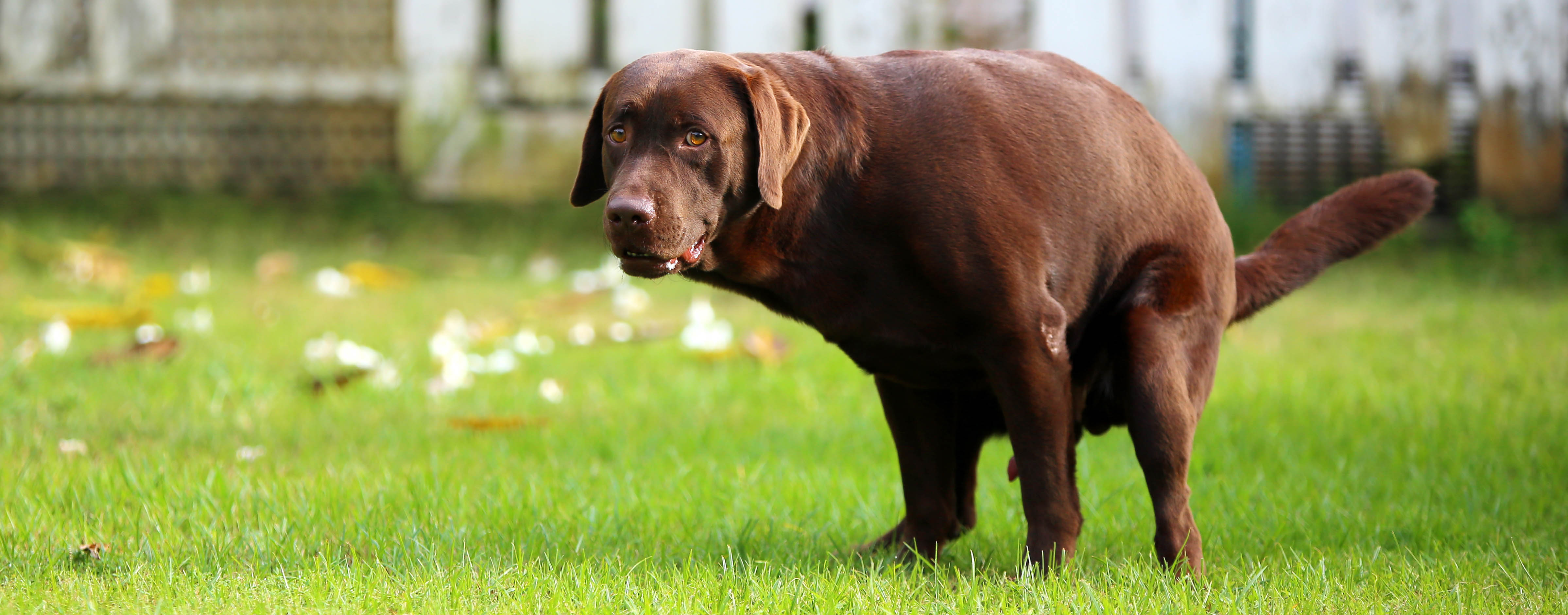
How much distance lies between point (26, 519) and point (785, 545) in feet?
5.43

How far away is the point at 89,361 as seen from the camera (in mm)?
4855

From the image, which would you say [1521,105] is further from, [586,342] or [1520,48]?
[586,342]

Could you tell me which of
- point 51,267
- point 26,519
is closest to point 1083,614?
point 26,519

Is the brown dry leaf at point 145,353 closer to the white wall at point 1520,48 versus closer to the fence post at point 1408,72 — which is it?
the fence post at point 1408,72

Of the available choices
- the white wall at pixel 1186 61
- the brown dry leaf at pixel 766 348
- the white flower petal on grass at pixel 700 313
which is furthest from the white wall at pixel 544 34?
the white wall at pixel 1186 61

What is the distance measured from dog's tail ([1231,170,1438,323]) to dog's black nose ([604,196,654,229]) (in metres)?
1.45

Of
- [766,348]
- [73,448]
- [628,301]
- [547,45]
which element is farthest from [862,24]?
[73,448]

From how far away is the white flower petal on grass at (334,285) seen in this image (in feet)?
21.9

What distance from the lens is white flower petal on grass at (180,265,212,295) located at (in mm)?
6578

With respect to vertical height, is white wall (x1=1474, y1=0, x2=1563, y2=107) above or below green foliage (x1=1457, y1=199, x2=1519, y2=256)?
above

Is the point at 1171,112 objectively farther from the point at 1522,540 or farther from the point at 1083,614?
the point at 1083,614

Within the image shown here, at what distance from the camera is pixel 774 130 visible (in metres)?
2.39

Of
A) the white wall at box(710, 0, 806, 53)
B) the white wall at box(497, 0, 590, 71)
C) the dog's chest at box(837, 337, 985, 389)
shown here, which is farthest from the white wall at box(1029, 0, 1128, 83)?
the dog's chest at box(837, 337, 985, 389)

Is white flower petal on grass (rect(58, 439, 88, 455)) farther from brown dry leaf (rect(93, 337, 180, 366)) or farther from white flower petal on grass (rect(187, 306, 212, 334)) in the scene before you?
white flower petal on grass (rect(187, 306, 212, 334))
